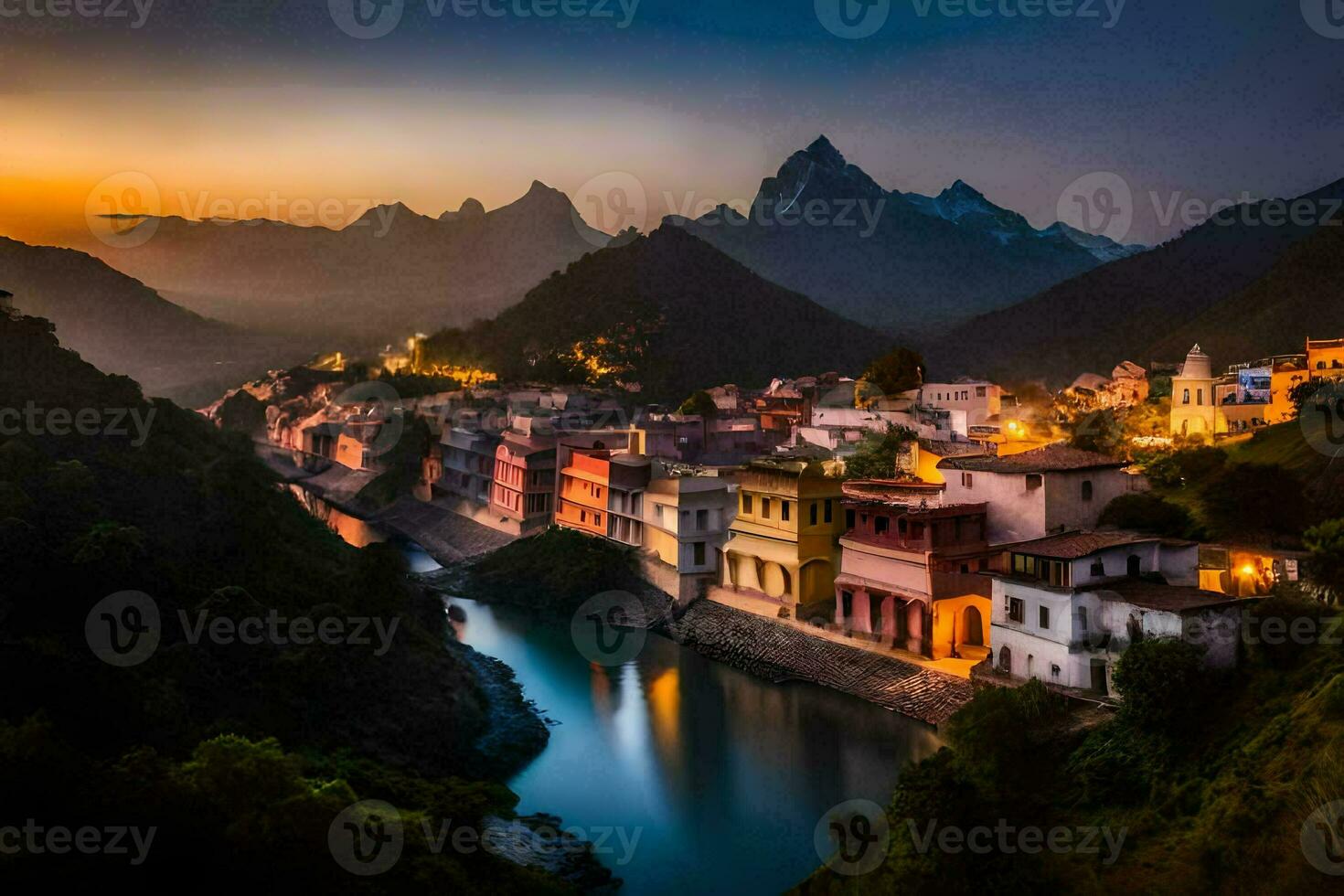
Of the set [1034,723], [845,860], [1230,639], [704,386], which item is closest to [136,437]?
[845,860]

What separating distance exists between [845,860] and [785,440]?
21718 mm

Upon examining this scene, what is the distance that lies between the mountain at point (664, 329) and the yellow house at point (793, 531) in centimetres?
2779

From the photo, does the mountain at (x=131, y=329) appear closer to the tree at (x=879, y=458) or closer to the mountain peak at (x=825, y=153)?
the tree at (x=879, y=458)

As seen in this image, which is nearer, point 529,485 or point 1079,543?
point 1079,543

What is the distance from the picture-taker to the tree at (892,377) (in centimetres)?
3306

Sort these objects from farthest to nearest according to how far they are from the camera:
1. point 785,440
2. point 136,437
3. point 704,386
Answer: point 704,386, point 785,440, point 136,437

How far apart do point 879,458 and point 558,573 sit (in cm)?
719

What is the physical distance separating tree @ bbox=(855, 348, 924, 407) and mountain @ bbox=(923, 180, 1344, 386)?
1414 centimetres

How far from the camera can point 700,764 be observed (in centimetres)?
1468

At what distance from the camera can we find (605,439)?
28.3 metres

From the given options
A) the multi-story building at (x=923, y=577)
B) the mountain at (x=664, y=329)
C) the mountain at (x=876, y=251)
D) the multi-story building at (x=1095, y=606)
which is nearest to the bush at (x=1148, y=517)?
the multi-story building at (x=1095, y=606)

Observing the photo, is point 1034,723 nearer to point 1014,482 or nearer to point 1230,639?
point 1230,639

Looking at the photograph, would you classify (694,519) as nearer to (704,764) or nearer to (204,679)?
(704,764)

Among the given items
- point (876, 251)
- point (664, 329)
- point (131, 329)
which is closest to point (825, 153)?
point (876, 251)
